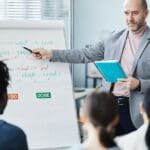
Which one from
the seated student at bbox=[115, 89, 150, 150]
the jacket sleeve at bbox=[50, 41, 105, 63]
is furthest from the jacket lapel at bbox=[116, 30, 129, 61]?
the seated student at bbox=[115, 89, 150, 150]

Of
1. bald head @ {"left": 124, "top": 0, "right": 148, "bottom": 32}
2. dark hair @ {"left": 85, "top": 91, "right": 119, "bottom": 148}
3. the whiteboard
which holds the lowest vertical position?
the whiteboard

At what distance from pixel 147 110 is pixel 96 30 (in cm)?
360

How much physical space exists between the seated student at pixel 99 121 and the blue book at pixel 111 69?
1.32 metres

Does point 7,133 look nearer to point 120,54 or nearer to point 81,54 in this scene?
point 120,54

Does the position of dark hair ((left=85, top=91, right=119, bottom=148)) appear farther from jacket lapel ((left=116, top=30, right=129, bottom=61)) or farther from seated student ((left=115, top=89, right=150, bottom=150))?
jacket lapel ((left=116, top=30, right=129, bottom=61))

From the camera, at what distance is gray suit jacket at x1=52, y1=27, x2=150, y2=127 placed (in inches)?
111

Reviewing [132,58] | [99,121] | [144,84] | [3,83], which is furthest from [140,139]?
[132,58]

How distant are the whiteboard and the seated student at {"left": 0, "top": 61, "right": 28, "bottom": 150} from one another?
48.6 inches

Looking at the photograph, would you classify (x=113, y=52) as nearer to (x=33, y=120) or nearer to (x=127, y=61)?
(x=127, y=61)

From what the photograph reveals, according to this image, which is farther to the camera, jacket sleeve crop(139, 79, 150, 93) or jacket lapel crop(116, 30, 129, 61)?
jacket lapel crop(116, 30, 129, 61)

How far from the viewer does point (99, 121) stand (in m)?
1.31

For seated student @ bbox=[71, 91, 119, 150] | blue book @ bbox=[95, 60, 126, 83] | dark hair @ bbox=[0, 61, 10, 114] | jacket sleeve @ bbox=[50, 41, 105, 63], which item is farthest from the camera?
jacket sleeve @ bbox=[50, 41, 105, 63]

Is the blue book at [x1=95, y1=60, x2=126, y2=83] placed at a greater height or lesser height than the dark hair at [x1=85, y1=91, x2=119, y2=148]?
lesser

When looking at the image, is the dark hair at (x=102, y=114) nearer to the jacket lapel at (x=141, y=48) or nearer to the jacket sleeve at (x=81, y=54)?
the jacket lapel at (x=141, y=48)
